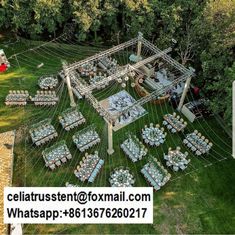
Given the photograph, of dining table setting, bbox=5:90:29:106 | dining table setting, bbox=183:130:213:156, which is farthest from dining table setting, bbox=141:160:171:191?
dining table setting, bbox=5:90:29:106

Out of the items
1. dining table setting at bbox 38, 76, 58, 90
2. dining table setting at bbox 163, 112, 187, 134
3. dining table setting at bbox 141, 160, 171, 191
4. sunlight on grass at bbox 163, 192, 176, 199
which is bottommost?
sunlight on grass at bbox 163, 192, 176, 199

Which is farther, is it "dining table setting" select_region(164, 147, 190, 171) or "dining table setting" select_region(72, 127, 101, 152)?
"dining table setting" select_region(72, 127, 101, 152)

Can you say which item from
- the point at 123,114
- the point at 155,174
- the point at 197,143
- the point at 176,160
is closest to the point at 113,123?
the point at 123,114

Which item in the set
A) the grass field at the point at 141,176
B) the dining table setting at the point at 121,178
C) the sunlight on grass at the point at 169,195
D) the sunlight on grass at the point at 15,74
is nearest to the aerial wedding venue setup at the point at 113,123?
the dining table setting at the point at 121,178

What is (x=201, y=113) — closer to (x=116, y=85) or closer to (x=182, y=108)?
(x=182, y=108)

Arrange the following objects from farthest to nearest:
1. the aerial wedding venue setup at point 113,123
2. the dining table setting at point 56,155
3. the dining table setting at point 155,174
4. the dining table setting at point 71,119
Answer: the dining table setting at point 71,119, the dining table setting at point 56,155, the aerial wedding venue setup at point 113,123, the dining table setting at point 155,174

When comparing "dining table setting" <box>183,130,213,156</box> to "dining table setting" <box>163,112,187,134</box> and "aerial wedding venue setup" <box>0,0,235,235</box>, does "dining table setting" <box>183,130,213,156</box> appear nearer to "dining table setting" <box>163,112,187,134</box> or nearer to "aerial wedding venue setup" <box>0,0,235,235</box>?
"aerial wedding venue setup" <box>0,0,235,235</box>

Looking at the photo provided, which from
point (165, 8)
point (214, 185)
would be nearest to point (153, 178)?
point (214, 185)

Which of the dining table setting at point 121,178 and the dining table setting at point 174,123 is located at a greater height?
the dining table setting at point 174,123

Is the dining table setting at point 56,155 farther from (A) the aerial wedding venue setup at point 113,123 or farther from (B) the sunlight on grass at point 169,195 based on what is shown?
(B) the sunlight on grass at point 169,195
